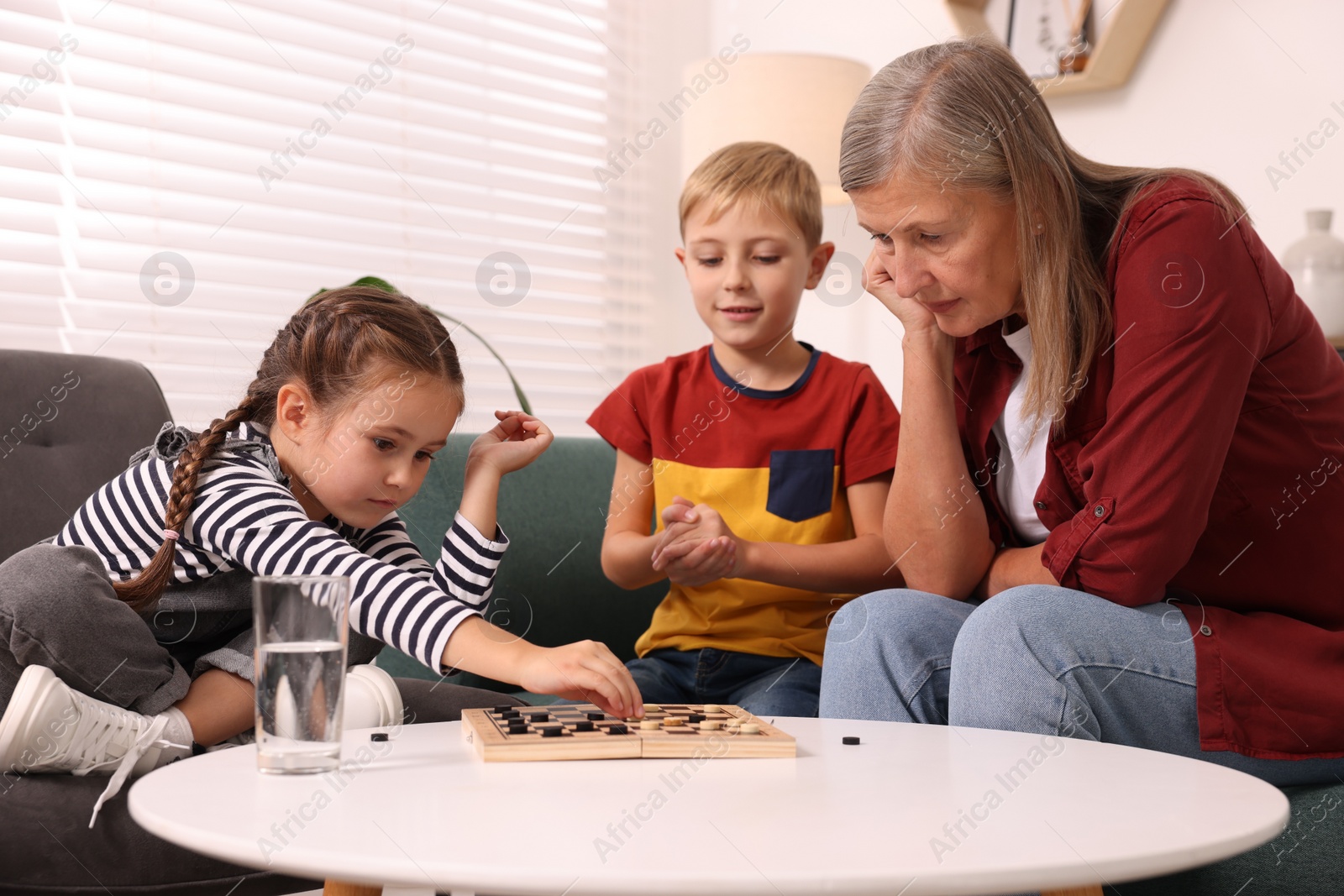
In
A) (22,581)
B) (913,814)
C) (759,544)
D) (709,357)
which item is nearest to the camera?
(913,814)

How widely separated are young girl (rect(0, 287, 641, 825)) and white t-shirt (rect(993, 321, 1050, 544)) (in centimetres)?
55

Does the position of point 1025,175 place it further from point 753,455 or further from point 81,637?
point 81,637

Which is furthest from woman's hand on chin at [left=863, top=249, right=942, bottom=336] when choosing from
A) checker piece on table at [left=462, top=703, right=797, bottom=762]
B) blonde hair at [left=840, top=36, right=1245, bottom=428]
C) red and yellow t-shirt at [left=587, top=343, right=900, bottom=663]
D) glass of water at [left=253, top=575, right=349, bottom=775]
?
glass of water at [left=253, top=575, right=349, bottom=775]

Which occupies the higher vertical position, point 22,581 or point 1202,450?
point 1202,450

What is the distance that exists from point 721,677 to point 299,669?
33.9 inches

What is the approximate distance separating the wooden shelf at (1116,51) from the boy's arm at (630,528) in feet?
3.61

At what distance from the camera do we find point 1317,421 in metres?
1.11

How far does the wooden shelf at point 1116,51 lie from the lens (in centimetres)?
217

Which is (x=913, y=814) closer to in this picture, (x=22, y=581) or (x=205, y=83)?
(x=22, y=581)

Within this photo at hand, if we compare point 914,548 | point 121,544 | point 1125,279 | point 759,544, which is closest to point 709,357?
point 759,544

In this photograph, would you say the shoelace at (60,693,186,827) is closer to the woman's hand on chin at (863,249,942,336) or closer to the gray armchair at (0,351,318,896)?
the gray armchair at (0,351,318,896)

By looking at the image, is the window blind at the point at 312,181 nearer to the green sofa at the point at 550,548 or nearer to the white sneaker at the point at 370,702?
the green sofa at the point at 550,548

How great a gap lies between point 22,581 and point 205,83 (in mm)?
1501

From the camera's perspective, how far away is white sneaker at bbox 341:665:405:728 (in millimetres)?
1106
